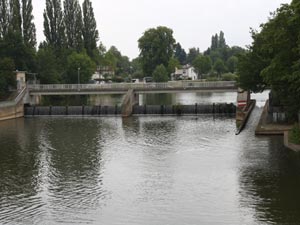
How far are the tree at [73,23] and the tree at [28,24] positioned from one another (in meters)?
7.43

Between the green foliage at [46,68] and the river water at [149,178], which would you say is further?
the green foliage at [46,68]

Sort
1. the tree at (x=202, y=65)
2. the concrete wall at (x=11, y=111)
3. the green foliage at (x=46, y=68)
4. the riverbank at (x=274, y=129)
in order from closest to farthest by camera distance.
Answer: the riverbank at (x=274, y=129) → the concrete wall at (x=11, y=111) → the green foliage at (x=46, y=68) → the tree at (x=202, y=65)

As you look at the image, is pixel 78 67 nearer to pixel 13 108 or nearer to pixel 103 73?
pixel 13 108

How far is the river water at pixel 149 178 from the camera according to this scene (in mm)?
22016

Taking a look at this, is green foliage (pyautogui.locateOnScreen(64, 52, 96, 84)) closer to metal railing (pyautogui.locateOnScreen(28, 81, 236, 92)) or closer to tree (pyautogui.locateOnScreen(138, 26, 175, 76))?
metal railing (pyautogui.locateOnScreen(28, 81, 236, 92))

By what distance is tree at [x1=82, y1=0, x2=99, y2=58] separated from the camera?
321 ft

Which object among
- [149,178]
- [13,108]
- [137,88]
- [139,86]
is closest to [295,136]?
[149,178]

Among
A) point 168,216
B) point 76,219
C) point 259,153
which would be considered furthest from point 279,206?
point 259,153

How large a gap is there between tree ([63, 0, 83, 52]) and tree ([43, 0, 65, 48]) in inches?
48.8

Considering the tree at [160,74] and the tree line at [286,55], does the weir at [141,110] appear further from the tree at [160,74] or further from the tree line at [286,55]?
the tree at [160,74]

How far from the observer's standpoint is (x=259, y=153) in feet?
115

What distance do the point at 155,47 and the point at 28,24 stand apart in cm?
3952

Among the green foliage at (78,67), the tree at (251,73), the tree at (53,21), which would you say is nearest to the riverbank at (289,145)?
the tree at (251,73)

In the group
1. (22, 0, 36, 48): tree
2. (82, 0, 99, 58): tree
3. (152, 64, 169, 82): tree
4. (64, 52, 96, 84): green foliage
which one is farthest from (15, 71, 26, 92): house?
(152, 64, 169, 82): tree
